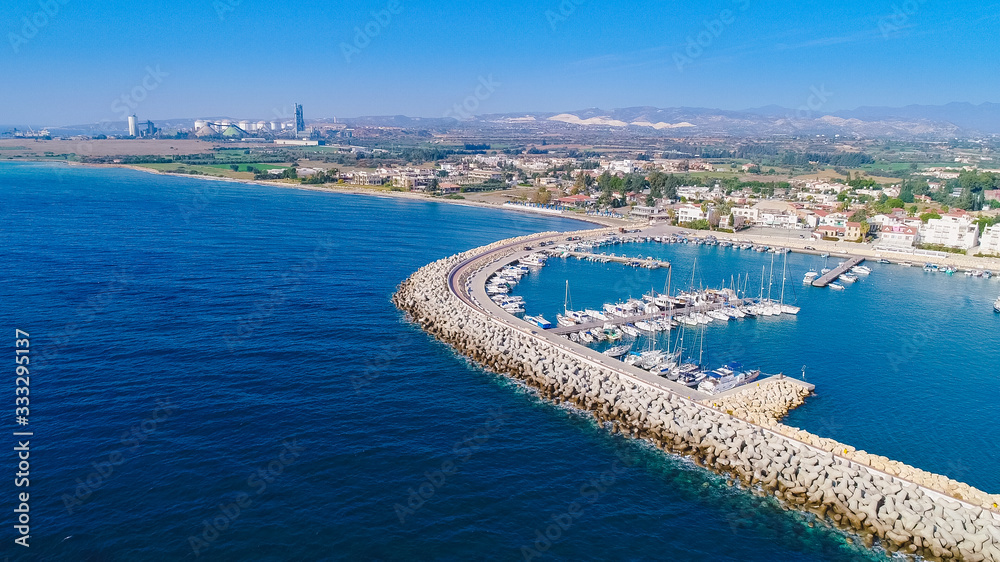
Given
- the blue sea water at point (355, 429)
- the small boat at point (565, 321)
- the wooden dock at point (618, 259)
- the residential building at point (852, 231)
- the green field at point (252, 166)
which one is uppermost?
the green field at point (252, 166)

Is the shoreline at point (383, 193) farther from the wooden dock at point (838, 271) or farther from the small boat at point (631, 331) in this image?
the small boat at point (631, 331)

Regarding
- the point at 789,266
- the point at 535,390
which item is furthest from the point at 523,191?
the point at 535,390

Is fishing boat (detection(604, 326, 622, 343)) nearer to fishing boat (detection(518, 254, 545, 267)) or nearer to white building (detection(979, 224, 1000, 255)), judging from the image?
fishing boat (detection(518, 254, 545, 267))

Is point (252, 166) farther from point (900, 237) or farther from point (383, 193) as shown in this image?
point (900, 237)

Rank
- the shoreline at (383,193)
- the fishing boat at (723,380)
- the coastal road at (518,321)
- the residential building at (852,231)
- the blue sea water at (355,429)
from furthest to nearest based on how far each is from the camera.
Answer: the shoreline at (383,193)
the residential building at (852,231)
the fishing boat at (723,380)
the coastal road at (518,321)
the blue sea water at (355,429)

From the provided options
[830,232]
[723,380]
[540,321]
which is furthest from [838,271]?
[723,380]

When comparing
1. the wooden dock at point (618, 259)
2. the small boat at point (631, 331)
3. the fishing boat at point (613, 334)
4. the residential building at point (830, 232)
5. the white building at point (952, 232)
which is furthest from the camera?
the residential building at point (830, 232)

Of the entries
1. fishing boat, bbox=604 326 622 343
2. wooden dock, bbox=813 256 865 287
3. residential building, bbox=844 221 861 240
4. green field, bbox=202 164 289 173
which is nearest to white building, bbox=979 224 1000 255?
residential building, bbox=844 221 861 240

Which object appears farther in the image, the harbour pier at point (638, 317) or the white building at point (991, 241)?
the white building at point (991, 241)

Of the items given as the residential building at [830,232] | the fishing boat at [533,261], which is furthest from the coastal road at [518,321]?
the residential building at [830,232]

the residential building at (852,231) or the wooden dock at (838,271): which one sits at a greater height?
the residential building at (852,231)
